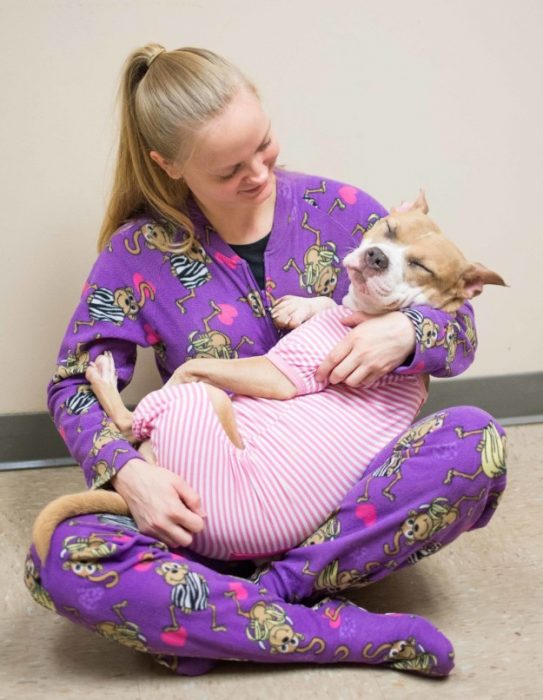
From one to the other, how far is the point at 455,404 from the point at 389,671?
95 cm

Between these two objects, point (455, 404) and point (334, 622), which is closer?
point (334, 622)

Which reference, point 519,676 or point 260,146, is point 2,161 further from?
point 519,676

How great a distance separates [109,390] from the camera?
61.9 inches

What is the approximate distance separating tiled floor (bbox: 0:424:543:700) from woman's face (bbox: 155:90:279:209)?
717mm

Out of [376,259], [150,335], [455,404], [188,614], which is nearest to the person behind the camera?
[188,614]

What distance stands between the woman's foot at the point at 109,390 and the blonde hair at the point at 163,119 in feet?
0.71

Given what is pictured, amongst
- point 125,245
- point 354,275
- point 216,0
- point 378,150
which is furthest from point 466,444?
point 216,0

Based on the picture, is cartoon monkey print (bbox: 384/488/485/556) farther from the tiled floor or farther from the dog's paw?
the dog's paw

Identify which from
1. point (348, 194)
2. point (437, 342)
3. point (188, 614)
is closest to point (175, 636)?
point (188, 614)

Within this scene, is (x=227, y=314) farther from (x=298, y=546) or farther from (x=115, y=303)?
(x=298, y=546)

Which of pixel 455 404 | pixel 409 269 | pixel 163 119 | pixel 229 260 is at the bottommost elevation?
pixel 455 404

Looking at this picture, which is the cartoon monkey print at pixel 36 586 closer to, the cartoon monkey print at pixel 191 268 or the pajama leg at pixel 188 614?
the pajama leg at pixel 188 614

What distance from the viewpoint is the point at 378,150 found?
2033mm

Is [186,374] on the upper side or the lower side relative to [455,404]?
upper
